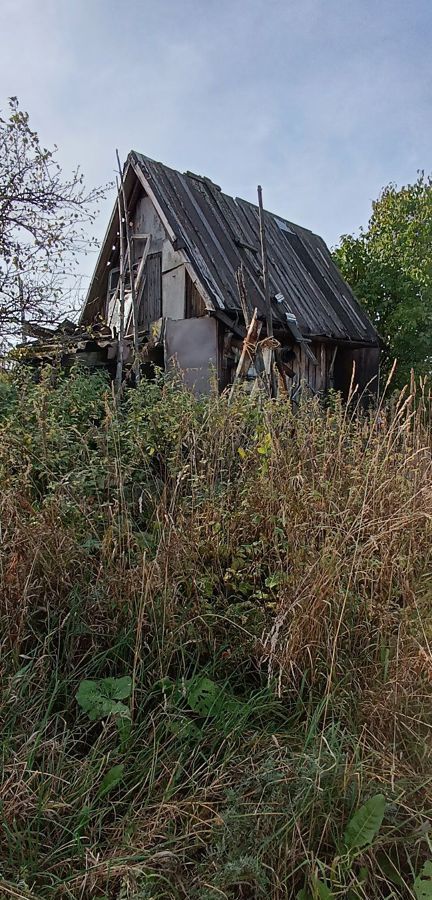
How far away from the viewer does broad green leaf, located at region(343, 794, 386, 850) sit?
1.47 metres

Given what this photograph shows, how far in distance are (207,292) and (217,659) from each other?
6753mm

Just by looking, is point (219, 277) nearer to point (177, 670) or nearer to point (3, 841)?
point (177, 670)

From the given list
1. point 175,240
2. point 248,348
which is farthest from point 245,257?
point 248,348

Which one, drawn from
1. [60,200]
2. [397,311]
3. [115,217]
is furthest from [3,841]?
[397,311]

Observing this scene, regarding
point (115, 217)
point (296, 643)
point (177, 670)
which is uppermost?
point (115, 217)

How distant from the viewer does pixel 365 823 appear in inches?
58.7

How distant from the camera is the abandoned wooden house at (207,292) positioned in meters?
8.31

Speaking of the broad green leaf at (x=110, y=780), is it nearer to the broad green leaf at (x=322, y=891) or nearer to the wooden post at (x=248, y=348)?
the broad green leaf at (x=322, y=891)

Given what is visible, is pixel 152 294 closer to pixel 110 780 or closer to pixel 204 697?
pixel 204 697

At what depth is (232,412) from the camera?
294cm

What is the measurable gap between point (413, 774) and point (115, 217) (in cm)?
1016

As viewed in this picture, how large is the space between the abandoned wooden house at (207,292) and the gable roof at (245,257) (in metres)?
0.03

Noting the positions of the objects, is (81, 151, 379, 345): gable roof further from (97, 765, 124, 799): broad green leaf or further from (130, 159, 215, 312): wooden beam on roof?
(97, 765, 124, 799): broad green leaf

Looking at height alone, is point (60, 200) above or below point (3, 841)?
above
